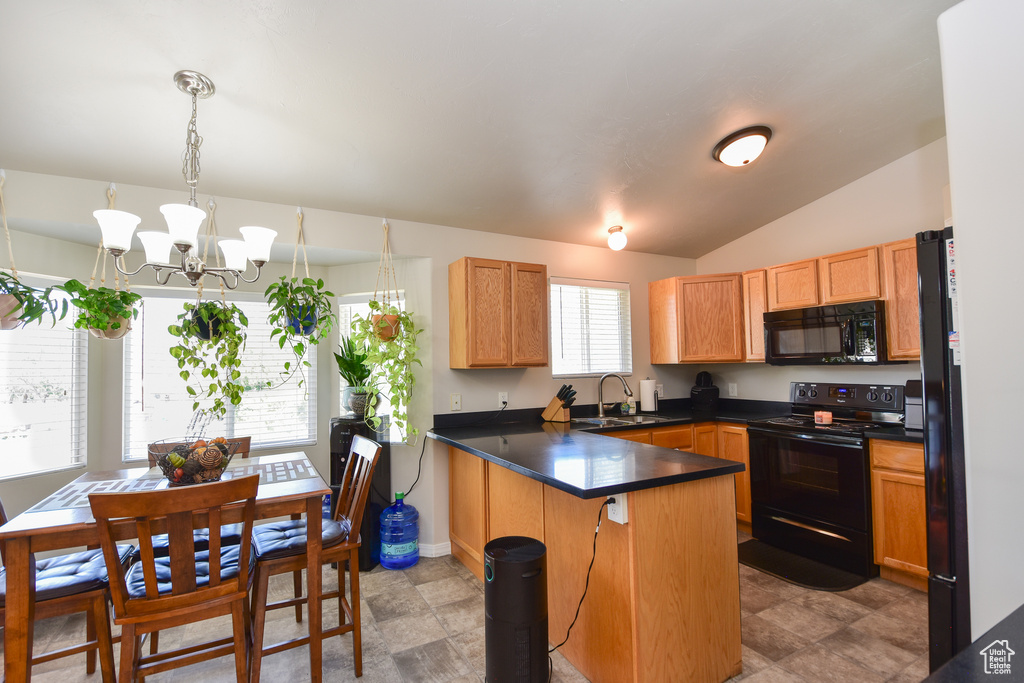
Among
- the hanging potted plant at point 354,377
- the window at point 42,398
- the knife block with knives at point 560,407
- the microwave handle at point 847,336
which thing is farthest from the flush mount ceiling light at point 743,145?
the window at point 42,398

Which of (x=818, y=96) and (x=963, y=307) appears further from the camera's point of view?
(x=818, y=96)

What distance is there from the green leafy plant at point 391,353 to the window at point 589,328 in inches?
49.4

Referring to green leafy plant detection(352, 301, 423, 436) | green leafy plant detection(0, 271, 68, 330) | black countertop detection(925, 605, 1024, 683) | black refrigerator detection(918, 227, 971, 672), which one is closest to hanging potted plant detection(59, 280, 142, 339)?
green leafy plant detection(0, 271, 68, 330)

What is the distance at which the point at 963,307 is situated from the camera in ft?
4.12

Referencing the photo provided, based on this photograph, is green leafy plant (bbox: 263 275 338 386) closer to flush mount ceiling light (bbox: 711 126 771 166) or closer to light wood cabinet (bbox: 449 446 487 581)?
light wood cabinet (bbox: 449 446 487 581)

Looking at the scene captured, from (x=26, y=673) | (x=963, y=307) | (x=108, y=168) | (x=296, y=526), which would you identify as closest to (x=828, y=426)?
(x=963, y=307)

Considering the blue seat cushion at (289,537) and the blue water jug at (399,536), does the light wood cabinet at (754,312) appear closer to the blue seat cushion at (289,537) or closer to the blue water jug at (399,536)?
the blue water jug at (399,536)

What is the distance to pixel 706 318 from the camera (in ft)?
13.1

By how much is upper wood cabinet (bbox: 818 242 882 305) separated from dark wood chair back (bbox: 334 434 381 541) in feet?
10.4

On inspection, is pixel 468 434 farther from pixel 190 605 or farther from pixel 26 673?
pixel 26 673

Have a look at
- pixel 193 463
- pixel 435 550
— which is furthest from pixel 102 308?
pixel 435 550

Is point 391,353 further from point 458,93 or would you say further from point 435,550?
point 458,93

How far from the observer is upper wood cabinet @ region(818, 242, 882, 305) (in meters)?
3.09

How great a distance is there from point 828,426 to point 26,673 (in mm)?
4110
